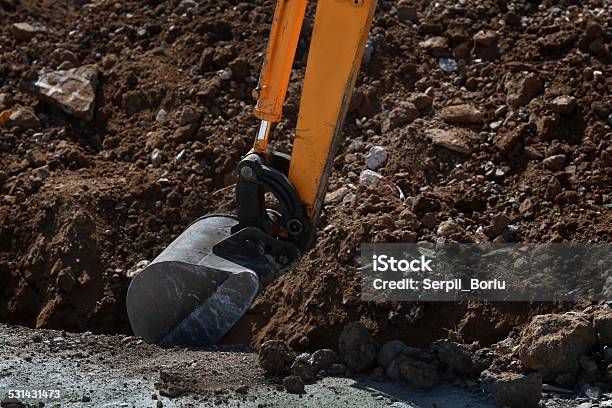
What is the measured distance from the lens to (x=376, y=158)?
25.9ft

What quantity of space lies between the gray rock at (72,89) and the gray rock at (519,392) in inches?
179

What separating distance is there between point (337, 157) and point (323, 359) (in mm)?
2358

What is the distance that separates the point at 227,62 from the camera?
885cm

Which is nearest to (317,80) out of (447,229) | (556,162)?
(447,229)

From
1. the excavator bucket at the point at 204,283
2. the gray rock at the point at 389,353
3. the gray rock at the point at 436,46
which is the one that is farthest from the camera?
the gray rock at the point at 436,46

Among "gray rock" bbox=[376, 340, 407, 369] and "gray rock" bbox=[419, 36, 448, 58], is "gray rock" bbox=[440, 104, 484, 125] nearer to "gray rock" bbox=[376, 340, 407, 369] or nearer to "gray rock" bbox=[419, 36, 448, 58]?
"gray rock" bbox=[419, 36, 448, 58]

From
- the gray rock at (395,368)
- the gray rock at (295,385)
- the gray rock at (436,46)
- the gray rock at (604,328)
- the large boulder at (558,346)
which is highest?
the gray rock at (436,46)

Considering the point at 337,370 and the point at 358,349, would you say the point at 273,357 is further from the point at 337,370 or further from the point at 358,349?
the point at 358,349

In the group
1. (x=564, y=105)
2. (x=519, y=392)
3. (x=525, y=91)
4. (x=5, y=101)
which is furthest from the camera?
(x=5, y=101)

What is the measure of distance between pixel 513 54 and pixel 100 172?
315 cm

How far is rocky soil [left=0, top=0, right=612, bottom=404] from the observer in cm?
718

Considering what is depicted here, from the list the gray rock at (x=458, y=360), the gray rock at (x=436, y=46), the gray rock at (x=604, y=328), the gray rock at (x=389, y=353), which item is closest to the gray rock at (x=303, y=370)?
the gray rock at (x=389, y=353)

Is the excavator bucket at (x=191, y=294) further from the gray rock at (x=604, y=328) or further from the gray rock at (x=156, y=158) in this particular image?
the gray rock at (x=156, y=158)

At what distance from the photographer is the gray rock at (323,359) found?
19.7 feet
